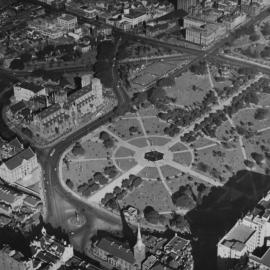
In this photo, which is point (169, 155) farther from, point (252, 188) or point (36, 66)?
point (36, 66)

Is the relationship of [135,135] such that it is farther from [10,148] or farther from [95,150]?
[10,148]

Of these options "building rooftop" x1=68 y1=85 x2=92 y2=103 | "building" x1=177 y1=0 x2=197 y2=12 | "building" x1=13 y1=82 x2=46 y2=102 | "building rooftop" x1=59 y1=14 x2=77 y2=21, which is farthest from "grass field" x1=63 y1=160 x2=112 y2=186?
"building" x1=177 y1=0 x2=197 y2=12

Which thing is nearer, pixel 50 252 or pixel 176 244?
pixel 50 252

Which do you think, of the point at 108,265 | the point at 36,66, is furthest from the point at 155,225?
the point at 36,66

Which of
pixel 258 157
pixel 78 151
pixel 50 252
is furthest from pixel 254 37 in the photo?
pixel 50 252

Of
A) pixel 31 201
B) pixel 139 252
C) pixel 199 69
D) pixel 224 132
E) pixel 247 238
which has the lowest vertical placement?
pixel 199 69

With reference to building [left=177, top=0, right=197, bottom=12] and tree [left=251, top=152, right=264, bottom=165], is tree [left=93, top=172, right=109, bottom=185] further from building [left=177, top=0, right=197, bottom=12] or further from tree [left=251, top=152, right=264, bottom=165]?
building [left=177, top=0, right=197, bottom=12]

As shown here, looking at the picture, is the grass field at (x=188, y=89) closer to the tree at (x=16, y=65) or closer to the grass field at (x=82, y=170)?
the grass field at (x=82, y=170)

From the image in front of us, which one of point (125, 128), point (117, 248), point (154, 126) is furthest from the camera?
point (154, 126)
